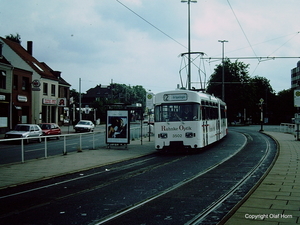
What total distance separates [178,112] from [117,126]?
4057mm

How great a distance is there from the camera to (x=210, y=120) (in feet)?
73.6

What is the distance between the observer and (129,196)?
8805 millimetres

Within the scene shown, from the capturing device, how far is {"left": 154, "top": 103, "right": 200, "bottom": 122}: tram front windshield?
1938cm

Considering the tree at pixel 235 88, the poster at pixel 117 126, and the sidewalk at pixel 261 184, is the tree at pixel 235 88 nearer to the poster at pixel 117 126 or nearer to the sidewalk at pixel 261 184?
the poster at pixel 117 126

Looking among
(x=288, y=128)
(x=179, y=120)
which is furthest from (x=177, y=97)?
(x=288, y=128)

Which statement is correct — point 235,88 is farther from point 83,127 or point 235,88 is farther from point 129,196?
point 129,196

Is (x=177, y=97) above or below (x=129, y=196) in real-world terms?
above

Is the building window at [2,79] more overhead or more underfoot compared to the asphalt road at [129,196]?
more overhead

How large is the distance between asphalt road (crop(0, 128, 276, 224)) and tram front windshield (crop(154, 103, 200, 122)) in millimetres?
5446

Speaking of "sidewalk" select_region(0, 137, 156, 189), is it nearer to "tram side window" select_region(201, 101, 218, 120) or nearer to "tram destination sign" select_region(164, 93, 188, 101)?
"tram destination sign" select_region(164, 93, 188, 101)

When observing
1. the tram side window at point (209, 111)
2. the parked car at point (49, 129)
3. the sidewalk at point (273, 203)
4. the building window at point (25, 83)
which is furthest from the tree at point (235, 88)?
the sidewalk at point (273, 203)

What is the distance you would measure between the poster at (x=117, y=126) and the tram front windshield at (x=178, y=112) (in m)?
2.70

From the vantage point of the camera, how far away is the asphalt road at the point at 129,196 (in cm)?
682

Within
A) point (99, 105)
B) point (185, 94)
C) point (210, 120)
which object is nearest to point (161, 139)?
point (185, 94)
